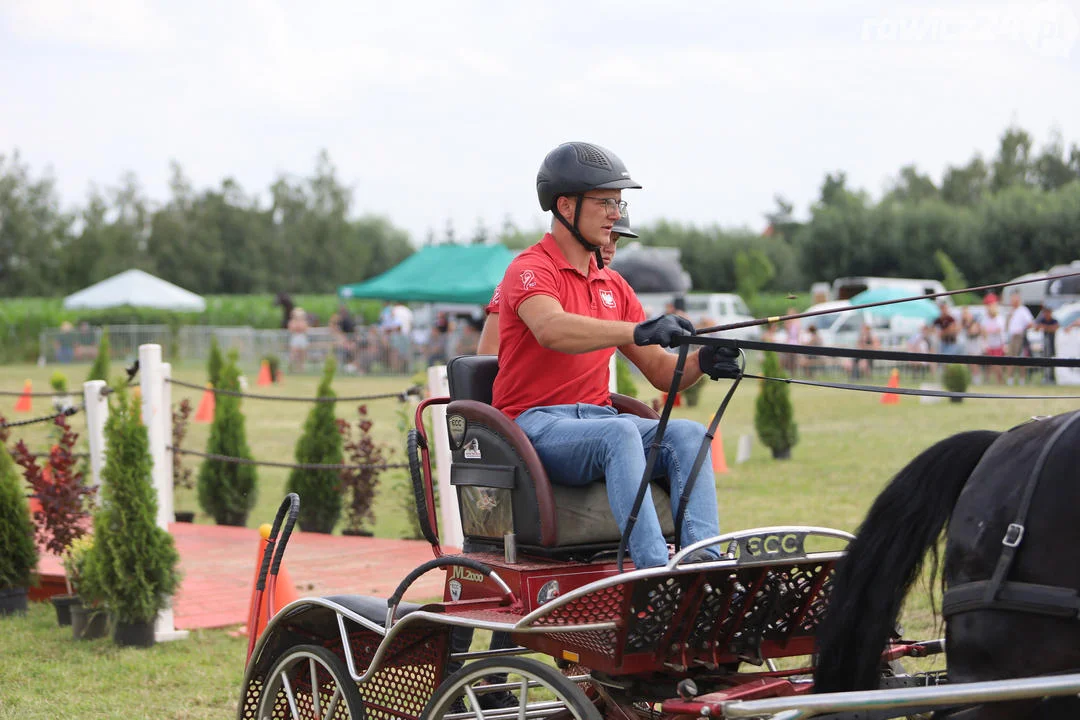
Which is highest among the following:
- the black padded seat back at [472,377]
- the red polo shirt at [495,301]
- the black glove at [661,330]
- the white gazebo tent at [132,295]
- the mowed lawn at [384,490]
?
the white gazebo tent at [132,295]

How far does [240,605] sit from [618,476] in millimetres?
4458

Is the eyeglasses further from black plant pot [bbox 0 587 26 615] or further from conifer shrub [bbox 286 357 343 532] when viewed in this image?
conifer shrub [bbox 286 357 343 532]

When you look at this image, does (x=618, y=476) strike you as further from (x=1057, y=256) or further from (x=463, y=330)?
(x=1057, y=256)

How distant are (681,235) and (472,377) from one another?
179 feet

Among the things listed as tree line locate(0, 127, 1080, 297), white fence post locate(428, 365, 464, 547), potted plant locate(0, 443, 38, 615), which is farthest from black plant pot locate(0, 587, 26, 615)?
tree line locate(0, 127, 1080, 297)

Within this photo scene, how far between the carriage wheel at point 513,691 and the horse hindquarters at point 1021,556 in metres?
0.98

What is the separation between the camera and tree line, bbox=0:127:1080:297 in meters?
44.0

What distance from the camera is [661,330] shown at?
10.7 ft

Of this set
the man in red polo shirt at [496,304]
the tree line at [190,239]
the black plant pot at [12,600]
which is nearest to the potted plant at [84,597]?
the black plant pot at [12,600]

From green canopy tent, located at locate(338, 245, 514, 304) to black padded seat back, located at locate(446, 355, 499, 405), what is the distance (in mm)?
21014

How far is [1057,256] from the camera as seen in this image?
39.9m

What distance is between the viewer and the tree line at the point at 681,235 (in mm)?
44000

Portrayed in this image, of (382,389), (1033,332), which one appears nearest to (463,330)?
(382,389)

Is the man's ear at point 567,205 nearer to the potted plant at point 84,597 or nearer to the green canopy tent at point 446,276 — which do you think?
the potted plant at point 84,597
